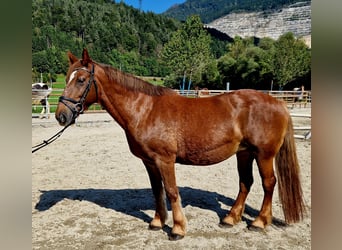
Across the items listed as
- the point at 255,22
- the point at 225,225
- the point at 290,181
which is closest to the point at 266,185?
the point at 290,181

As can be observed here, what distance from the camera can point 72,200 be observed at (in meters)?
3.66

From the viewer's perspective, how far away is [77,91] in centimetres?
256

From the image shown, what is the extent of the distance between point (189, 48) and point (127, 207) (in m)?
26.9

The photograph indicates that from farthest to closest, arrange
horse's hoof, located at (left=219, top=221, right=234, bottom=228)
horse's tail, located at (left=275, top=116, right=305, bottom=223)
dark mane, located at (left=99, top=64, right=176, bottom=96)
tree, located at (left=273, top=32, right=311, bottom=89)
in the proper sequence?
tree, located at (left=273, top=32, right=311, bottom=89) < horse's hoof, located at (left=219, top=221, right=234, bottom=228) < horse's tail, located at (left=275, top=116, right=305, bottom=223) < dark mane, located at (left=99, top=64, right=176, bottom=96)

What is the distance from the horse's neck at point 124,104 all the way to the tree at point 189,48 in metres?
26.3

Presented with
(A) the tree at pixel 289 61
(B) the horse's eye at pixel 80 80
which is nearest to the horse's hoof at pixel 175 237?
(B) the horse's eye at pixel 80 80

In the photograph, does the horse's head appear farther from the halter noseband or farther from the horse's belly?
the horse's belly

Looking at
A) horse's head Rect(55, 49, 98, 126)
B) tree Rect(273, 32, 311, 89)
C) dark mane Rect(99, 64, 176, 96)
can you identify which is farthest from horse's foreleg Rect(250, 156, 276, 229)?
tree Rect(273, 32, 311, 89)

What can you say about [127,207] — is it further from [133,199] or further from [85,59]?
[85,59]

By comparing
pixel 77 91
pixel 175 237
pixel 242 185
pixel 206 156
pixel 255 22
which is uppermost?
pixel 255 22

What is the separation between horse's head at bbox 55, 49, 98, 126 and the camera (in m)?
2.51
